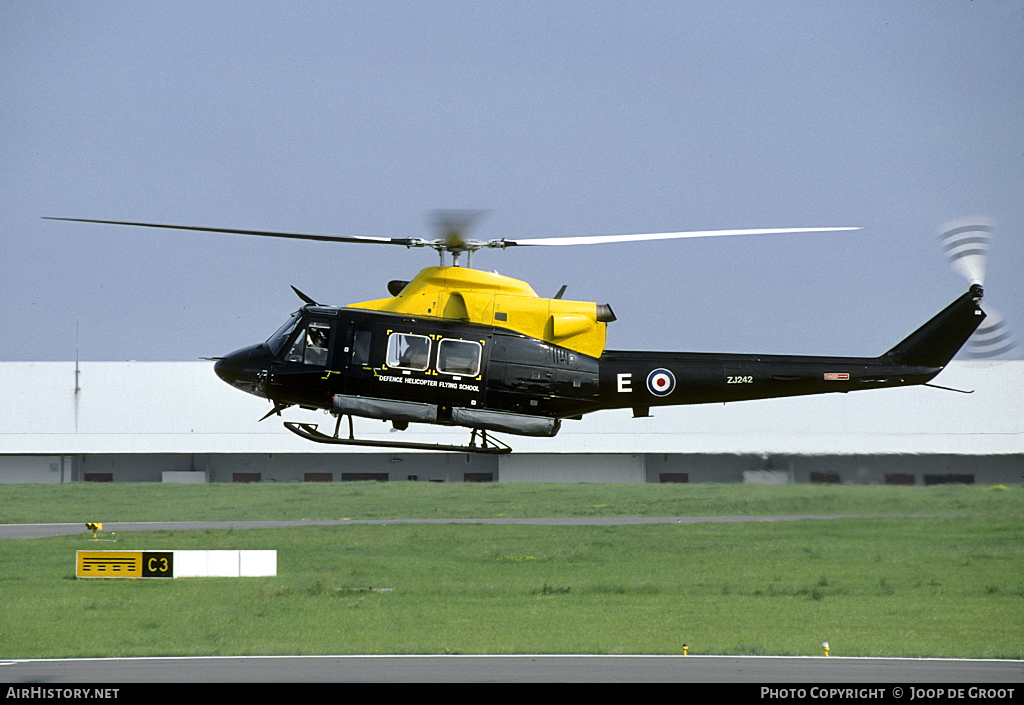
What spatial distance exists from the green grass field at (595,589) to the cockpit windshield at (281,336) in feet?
53.4

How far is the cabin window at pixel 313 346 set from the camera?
59.7 ft

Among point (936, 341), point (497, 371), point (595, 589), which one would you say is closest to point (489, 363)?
point (497, 371)

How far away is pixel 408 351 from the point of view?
1777 centimetres

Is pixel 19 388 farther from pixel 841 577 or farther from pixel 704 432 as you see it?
pixel 841 577

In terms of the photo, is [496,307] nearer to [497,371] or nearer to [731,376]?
[497,371]

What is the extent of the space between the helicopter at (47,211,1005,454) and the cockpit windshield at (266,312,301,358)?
3 centimetres

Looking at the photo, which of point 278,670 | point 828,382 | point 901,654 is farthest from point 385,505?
point 828,382

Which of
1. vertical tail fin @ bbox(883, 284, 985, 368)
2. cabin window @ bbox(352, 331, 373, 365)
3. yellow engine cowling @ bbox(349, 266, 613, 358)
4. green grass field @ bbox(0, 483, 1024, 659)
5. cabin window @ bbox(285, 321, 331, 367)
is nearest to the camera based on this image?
cabin window @ bbox(352, 331, 373, 365)

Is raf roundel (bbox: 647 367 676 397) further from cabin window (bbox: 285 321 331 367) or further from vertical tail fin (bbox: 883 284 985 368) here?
cabin window (bbox: 285 321 331 367)

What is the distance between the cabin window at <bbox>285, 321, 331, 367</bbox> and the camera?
18.2 metres

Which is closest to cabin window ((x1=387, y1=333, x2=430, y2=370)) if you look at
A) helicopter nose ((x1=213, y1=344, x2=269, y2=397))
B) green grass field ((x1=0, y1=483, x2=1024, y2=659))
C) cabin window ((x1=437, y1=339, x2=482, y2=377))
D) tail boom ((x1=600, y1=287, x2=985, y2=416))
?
cabin window ((x1=437, y1=339, x2=482, y2=377))

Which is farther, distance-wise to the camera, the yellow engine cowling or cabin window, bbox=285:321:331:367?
cabin window, bbox=285:321:331:367

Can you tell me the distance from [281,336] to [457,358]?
3.45 metres

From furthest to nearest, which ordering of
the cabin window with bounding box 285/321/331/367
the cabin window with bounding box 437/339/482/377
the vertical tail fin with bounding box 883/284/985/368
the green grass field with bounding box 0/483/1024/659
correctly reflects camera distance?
the green grass field with bounding box 0/483/1024/659 → the vertical tail fin with bounding box 883/284/985/368 → the cabin window with bounding box 285/321/331/367 → the cabin window with bounding box 437/339/482/377
